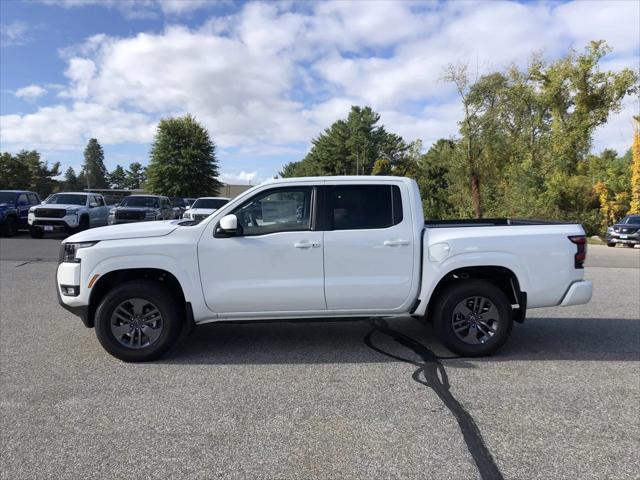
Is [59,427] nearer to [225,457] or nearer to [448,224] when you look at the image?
[225,457]

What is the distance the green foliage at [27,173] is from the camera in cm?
5853

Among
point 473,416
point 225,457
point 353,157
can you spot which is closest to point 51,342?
point 225,457

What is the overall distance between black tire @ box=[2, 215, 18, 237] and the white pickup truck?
1654 cm

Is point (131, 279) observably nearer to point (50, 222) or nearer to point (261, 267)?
point (261, 267)

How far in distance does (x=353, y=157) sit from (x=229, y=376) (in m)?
71.4

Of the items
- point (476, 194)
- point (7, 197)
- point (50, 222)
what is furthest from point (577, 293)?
point (476, 194)

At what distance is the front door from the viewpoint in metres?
5.07

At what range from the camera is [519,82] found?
31812mm

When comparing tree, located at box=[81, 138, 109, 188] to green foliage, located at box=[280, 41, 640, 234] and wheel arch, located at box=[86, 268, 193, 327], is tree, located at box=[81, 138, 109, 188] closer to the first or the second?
green foliage, located at box=[280, 41, 640, 234]

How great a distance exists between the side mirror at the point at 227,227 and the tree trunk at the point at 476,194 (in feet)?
89.1

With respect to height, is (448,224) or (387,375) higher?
(448,224)

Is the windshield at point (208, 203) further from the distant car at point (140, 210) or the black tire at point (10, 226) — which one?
the black tire at point (10, 226)

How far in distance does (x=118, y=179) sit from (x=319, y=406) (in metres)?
160

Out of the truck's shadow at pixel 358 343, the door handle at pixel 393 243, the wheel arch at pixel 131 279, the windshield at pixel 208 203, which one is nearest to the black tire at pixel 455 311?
the truck's shadow at pixel 358 343
